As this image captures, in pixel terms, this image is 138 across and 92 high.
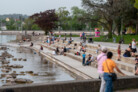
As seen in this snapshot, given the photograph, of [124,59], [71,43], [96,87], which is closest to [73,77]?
[124,59]

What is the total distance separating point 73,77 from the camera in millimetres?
20016

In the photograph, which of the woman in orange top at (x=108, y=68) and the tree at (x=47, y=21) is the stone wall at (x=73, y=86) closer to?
the woman in orange top at (x=108, y=68)

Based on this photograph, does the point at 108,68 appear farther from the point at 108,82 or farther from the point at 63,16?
the point at 63,16

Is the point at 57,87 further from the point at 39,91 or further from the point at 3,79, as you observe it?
the point at 3,79

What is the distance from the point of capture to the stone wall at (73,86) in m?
8.87

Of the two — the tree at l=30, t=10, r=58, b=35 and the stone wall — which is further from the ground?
the tree at l=30, t=10, r=58, b=35

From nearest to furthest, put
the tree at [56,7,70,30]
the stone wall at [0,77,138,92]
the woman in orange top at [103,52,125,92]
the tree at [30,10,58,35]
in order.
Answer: the woman in orange top at [103,52,125,92] < the stone wall at [0,77,138,92] < the tree at [30,10,58,35] < the tree at [56,7,70,30]

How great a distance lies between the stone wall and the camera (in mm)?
8867

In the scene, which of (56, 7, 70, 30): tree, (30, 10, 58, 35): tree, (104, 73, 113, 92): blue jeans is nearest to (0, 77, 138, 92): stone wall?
(104, 73, 113, 92): blue jeans

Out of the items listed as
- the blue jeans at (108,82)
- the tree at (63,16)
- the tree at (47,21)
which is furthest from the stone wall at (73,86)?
the tree at (63,16)

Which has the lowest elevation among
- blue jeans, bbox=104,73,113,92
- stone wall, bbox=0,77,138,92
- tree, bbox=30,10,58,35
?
stone wall, bbox=0,77,138,92

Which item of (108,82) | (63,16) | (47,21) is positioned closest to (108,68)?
(108,82)

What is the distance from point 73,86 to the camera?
9.48 metres

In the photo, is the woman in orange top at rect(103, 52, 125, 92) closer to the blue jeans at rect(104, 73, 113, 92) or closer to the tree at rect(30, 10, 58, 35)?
the blue jeans at rect(104, 73, 113, 92)
